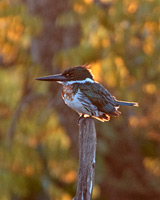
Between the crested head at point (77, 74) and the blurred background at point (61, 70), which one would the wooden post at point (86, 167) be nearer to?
the crested head at point (77, 74)

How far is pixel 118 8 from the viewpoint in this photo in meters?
12.4

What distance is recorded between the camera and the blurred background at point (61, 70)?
12.8 metres

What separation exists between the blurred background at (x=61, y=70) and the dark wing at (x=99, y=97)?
278 inches

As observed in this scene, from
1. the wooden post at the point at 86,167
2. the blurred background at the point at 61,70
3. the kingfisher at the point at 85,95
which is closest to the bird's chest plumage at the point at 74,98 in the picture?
the kingfisher at the point at 85,95

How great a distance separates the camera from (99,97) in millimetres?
5645

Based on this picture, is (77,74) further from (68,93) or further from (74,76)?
(68,93)

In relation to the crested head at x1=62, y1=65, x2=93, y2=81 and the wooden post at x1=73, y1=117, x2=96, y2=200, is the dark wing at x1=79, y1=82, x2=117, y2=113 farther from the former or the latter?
the wooden post at x1=73, y1=117, x2=96, y2=200

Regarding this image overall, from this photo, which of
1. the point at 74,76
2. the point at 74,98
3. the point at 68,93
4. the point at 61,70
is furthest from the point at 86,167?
the point at 61,70

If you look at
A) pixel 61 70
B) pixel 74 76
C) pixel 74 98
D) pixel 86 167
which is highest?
pixel 61 70

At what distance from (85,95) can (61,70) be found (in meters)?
8.52

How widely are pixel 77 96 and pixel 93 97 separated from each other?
0.19m

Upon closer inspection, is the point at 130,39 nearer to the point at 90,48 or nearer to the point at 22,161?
the point at 90,48

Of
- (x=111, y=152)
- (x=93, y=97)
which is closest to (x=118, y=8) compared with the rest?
(x=93, y=97)

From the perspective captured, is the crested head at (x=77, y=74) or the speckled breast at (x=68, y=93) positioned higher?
the crested head at (x=77, y=74)
